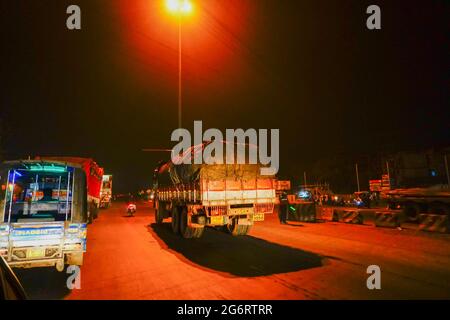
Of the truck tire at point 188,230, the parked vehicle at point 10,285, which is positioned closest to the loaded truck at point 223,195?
the truck tire at point 188,230

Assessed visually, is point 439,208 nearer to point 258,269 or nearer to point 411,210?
point 411,210

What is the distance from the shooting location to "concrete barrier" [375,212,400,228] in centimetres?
1303

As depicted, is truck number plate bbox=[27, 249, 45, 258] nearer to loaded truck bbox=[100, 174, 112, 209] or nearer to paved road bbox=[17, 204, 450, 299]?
paved road bbox=[17, 204, 450, 299]

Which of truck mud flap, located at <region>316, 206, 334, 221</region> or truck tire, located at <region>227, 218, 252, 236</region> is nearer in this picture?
truck tire, located at <region>227, 218, 252, 236</region>

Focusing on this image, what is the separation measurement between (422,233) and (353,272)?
7.16 metres

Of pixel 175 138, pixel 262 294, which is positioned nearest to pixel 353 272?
pixel 262 294

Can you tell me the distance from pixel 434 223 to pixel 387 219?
1.81 meters

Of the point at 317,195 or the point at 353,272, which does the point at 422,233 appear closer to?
the point at 353,272

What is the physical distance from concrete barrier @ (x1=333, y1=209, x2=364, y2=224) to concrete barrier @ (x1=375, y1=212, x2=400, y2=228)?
3.51ft

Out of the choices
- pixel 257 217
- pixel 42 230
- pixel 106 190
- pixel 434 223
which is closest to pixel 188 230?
pixel 257 217

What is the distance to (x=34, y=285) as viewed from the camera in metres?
6.09

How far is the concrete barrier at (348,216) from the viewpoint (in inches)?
587

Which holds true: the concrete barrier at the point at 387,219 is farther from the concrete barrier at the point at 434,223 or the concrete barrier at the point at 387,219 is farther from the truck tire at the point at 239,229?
the truck tire at the point at 239,229

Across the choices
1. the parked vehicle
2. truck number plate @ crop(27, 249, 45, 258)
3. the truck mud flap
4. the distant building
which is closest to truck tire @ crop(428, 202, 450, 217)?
the truck mud flap
